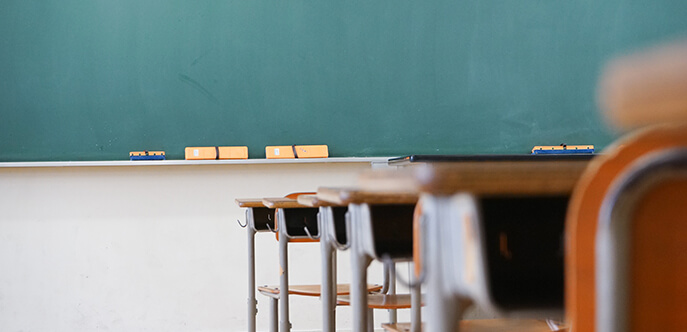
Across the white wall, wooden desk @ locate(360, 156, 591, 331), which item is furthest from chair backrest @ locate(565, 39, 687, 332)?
the white wall

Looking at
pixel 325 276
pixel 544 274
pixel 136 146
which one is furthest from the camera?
pixel 136 146

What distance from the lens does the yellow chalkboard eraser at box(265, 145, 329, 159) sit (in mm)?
4539

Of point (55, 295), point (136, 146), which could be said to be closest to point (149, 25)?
point (136, 146)

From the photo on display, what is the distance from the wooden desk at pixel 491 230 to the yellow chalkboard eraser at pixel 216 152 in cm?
350

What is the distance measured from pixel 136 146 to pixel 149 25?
28.4 inches

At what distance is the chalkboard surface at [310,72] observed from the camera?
14.5 feet

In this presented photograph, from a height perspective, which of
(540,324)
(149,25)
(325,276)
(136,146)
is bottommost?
(540,324)

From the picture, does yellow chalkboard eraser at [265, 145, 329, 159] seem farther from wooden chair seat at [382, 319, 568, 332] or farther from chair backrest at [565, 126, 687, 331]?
chair backrest at [565, 126, 687, 331]

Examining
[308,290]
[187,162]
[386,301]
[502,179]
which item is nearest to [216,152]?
[187,162]

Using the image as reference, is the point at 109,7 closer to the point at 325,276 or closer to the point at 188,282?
the point at 188,282

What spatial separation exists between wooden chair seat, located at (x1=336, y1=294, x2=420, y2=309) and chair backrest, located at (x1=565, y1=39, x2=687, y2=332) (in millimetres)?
2123

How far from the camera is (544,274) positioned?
3.42 ft

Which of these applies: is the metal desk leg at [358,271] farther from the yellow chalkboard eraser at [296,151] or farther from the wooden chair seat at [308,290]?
the yellow chalkboard eraser at [296,151]

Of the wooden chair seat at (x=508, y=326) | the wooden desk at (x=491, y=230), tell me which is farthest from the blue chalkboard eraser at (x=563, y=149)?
the wooden desk at (x=491, y=230)
